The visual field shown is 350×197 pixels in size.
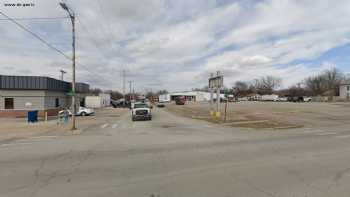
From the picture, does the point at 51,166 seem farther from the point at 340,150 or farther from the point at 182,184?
the point at 340,150

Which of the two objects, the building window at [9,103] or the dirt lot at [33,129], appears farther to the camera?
the building window at [9,103]

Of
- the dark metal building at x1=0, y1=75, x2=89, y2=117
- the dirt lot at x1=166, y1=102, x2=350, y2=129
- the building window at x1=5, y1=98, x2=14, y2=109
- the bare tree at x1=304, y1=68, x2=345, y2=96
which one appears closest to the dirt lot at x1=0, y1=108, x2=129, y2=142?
the dark metal building at x1=0, y1=75, x2=89, y2=117

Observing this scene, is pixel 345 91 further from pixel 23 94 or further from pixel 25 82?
pixel 23 94

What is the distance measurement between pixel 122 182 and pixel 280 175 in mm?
3894

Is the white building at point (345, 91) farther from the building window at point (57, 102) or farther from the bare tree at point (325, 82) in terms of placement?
the building window at point (57, 102)

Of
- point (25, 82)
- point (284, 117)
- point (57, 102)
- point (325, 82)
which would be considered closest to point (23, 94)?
point (25, 82)

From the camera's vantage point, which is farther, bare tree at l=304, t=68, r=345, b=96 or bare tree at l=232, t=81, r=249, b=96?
bare tree at l=232, t=81, r=249, b=96

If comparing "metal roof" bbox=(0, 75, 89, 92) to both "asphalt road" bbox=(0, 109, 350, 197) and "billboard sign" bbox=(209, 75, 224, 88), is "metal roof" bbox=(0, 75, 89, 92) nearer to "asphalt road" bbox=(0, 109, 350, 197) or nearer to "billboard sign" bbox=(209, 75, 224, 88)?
"billboard sign" bbox=(209, 75, 224, 88)

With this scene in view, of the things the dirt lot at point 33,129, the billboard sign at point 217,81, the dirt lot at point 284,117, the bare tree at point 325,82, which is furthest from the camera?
the bare tree at point 325,82

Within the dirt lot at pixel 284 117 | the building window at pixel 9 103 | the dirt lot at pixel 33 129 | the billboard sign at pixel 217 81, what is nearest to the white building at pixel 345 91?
the dirt lot at pixel 284 117

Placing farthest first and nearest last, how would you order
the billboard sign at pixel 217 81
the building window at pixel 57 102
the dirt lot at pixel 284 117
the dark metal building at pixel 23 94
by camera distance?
the building window at pixel 57 102 → the dark metal building at pixel 23 94 → the billboard sign at pixel 217 81 → the dirt lot at pixel 284 117

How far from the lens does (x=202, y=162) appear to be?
7.15 metres

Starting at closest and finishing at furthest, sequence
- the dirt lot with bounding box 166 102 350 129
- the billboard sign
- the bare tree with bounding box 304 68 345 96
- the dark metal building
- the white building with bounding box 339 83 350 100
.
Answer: the dirt lot with bounding box 166 102 350 129
the billboard sign
the dark metal building
the white building with bounding box 339 83 350 100
the bare tree with bounding box 304 68 345 96

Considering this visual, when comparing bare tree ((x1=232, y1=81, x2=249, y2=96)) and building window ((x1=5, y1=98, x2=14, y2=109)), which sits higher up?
bare tree ((x1=232, y1=81, x2=249, y2=96))
